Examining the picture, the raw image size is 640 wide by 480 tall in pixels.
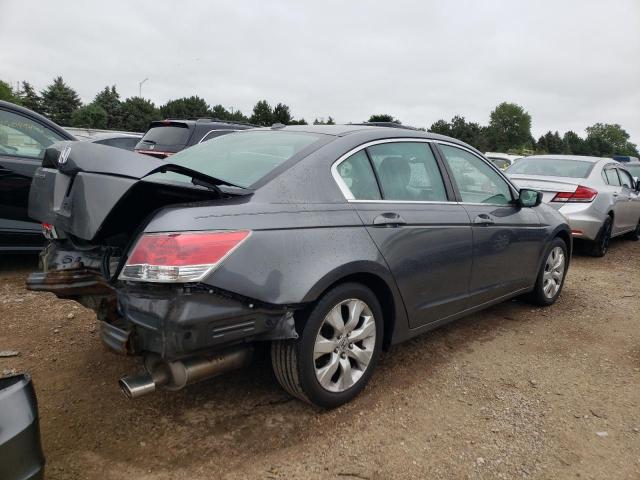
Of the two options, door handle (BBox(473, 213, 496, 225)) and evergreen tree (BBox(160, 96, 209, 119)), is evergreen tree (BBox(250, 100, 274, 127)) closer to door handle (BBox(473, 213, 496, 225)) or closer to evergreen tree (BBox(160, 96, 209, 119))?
evergreen tree (BBox(160, 96, 209, 119))

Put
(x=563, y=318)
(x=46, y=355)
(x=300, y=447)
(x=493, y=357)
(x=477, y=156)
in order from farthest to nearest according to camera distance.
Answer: (x=563, y=318), (x=477, y=156), (x=493, y=357), (x=46, y=355), (x=300, y=447)

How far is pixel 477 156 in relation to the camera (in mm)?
3986

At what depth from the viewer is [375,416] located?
8.91 feet

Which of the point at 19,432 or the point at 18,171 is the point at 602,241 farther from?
the point at 19,432

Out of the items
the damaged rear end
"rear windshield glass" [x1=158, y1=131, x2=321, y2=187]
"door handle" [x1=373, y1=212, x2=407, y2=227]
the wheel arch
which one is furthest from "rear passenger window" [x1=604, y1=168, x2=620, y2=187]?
the damaged rear end

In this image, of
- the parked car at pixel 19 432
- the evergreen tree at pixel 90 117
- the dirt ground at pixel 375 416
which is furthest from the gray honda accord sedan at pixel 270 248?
the evergreen tree at pixel 90 117

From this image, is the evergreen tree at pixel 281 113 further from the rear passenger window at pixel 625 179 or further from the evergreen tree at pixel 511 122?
the evergreen tree at pixel 511 122

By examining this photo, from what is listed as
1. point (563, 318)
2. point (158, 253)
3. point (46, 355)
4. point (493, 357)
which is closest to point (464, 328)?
point (493, 357)

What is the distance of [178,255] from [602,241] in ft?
23.0

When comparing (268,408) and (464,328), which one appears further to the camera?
(464,328)

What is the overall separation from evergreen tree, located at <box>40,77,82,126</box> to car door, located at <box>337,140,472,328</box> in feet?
219

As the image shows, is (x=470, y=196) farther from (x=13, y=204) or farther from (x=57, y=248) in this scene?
(x=13, y=204)

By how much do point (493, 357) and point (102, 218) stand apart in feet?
9.14

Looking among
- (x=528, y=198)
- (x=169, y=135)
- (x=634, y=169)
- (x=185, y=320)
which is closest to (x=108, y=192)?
(x=185, y=320)
